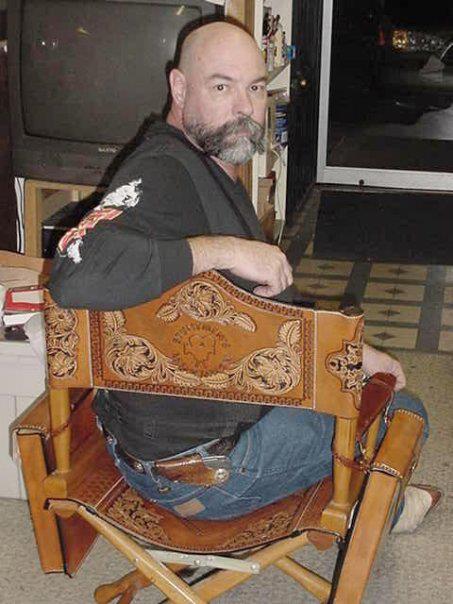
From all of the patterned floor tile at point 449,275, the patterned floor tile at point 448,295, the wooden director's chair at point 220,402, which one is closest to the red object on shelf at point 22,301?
the wooden director's chair at point 220,402

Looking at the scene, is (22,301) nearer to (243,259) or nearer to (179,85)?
(179,85)

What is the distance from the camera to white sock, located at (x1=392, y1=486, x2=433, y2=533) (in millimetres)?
2379

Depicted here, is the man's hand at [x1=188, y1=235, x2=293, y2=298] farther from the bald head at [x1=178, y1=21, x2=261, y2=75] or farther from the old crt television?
the old crt television

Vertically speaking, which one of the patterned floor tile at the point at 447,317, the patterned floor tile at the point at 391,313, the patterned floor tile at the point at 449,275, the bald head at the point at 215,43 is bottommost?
the patterned floor tile at the point at 449,275

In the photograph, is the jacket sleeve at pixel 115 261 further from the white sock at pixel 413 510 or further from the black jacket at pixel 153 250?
the white sock at pixel 413 510

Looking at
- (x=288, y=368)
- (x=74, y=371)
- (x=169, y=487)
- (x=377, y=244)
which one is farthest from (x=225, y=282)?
(x=377, y=244)

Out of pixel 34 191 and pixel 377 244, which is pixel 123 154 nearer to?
pixel 34 191

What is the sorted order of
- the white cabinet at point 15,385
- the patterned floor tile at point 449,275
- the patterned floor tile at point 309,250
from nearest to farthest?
the white cabinet at point 15,385 < the patterned floor tile at point 449,275 < the patterned floor tile at point 309,250

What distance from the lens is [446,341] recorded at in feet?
12.0

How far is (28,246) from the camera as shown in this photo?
3.24 meters

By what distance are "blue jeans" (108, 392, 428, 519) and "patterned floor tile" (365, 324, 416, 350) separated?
6.17 feet

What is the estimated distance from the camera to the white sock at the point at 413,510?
238cm

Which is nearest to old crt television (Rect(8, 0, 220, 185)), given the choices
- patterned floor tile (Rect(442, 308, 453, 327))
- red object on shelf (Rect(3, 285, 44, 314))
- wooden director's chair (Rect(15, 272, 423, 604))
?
red object on shelf (Rect(3, 285, 44, 314))

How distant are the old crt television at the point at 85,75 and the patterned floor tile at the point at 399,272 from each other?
1.80 metres
